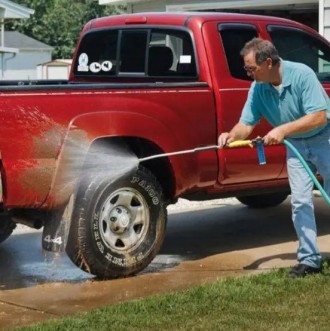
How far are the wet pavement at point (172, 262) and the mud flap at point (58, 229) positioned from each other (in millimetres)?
346

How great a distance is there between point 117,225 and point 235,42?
2190 mm

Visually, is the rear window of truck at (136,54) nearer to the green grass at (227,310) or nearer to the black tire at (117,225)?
the black tire at (117,225)

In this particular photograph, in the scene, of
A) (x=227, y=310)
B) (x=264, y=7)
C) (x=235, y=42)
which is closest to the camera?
(x=227, y=310)

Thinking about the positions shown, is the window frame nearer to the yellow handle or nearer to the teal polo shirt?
the teal polo shirt

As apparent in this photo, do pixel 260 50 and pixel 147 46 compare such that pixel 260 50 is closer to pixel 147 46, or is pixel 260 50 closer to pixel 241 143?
pixel 241 143

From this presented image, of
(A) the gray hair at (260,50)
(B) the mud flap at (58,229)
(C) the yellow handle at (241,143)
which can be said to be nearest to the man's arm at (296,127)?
(C) the yellow handle at (241,143)

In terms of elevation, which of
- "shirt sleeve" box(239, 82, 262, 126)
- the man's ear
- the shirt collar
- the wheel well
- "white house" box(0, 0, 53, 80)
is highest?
the man's ear

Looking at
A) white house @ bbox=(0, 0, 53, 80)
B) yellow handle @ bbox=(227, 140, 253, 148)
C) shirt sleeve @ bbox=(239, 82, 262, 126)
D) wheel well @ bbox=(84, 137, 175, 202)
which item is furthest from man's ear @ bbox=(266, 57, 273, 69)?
white house @ bbox=(0, 0, 53, 80)

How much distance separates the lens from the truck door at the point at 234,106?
7.41 meters

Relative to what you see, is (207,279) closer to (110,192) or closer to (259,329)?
(110,192)

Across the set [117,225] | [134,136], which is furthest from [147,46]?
[117,225]

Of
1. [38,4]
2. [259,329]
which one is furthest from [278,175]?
[38,4]

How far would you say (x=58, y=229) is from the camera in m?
6.48

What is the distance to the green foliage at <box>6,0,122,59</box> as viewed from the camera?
193 ft
